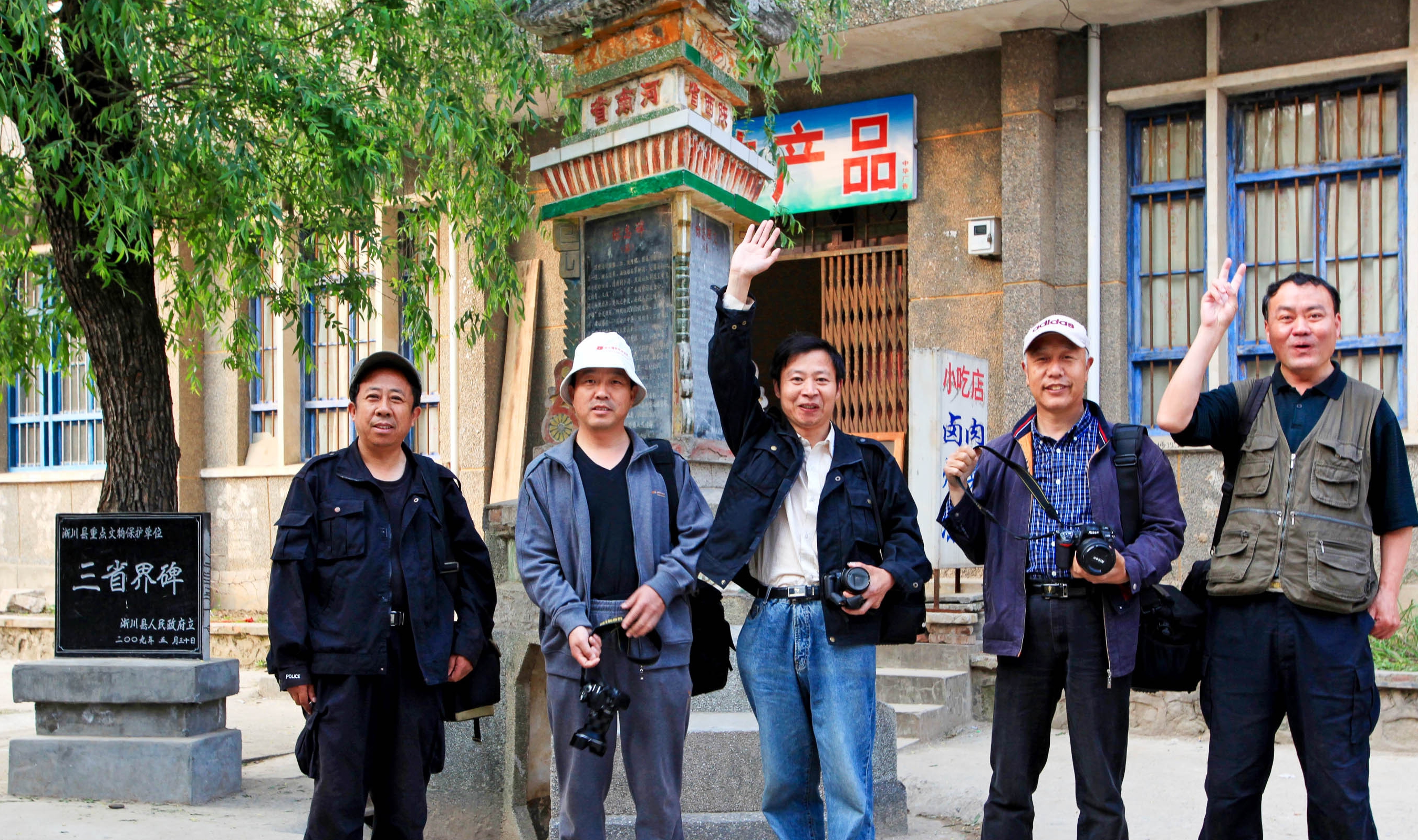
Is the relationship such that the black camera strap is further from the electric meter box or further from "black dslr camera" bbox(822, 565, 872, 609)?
the electric meter box

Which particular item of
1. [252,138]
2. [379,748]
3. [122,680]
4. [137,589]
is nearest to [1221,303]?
[379,748]

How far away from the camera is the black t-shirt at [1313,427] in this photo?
3.54 m

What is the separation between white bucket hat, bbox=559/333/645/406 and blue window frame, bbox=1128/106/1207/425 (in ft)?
20.5

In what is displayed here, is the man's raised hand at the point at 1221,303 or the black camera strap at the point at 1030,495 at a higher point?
the man's raised hand at the point at 1221,303

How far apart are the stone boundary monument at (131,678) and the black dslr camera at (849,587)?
3.68 meters

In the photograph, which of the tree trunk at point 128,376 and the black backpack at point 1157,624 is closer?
the black backpack at point 1157,624

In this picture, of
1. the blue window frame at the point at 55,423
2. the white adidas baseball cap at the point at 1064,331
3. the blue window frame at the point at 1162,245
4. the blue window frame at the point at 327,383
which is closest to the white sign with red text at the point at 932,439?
the blue window frame at the point at 1162,245

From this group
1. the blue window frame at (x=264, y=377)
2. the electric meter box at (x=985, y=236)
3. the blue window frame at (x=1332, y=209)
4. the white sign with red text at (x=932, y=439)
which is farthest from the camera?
the blue window frame at (x=264, y=377)

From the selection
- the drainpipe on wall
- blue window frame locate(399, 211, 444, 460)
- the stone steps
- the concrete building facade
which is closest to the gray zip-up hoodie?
the stone steps

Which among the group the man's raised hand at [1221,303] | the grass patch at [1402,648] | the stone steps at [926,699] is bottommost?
the stone steps at [926,699]

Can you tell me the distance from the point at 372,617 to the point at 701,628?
101 cm

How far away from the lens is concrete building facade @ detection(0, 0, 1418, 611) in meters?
8.34

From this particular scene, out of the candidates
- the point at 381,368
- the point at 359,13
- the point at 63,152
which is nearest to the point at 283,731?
the point at 63,152

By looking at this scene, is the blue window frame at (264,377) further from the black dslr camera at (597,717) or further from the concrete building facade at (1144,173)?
the black dslr camera at (597,717)
